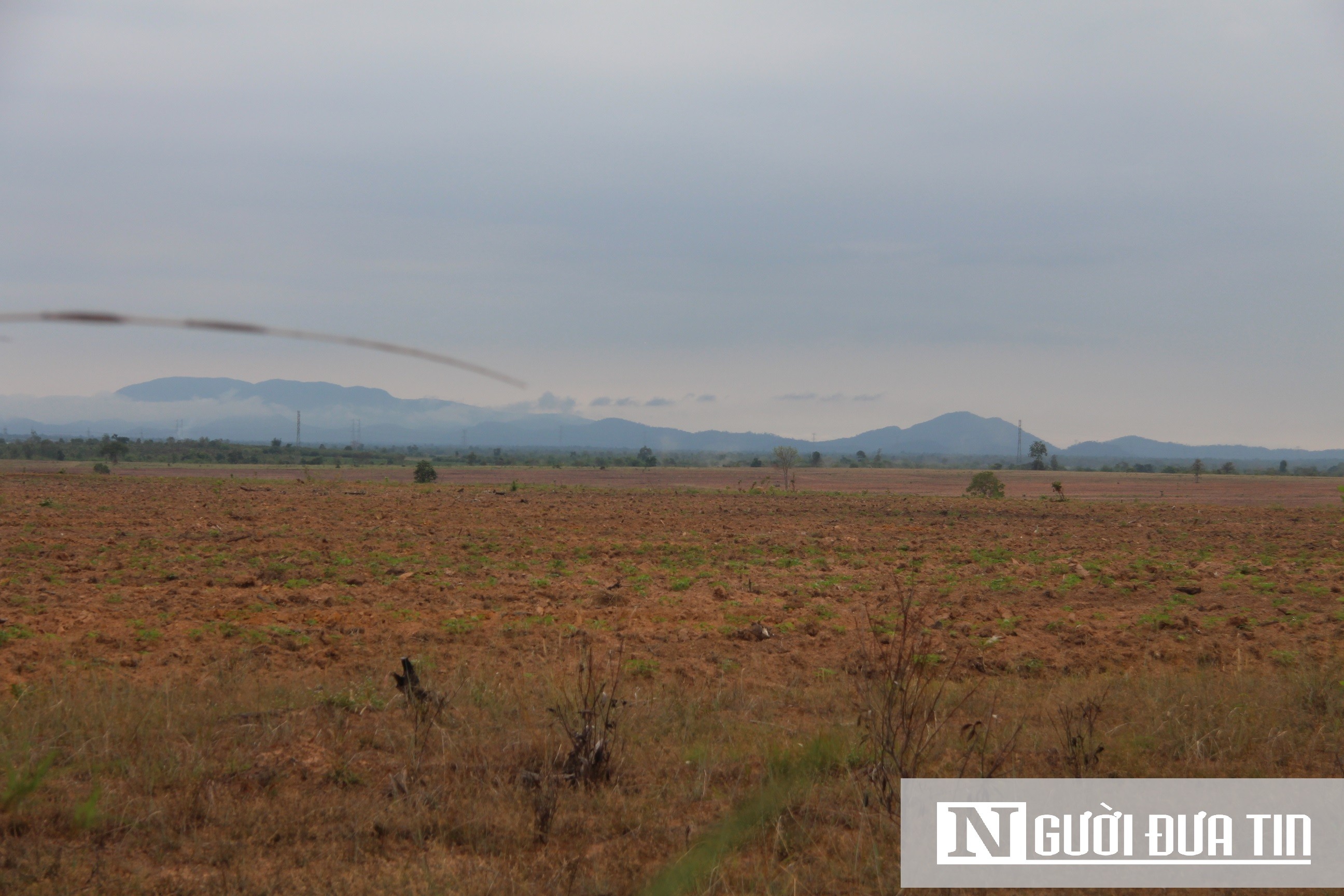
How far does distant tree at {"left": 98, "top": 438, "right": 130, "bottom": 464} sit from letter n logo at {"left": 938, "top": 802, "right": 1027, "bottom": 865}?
99.4m

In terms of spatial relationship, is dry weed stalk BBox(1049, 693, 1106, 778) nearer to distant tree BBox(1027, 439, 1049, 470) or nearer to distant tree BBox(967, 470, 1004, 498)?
distant tree BBox(967, 470, 1004, 498)

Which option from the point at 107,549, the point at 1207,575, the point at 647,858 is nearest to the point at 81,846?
the point at 647,858

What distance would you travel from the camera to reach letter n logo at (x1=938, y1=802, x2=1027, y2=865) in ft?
16.6

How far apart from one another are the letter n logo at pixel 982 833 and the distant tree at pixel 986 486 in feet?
163

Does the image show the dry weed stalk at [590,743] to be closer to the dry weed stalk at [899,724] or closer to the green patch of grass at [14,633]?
the dry weed stalk at [899,724]

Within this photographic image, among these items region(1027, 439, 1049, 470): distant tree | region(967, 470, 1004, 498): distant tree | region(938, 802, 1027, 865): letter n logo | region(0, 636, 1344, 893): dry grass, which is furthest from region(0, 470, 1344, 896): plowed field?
region(1027, 439, 1049, 470): distant tree

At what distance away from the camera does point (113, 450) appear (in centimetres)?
8788

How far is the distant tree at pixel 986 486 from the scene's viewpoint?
2094 inches

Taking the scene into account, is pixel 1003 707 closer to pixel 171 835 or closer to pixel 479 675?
pixel 479 675

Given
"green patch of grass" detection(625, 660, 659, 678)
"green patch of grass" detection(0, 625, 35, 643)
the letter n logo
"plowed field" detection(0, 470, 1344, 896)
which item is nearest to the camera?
"plowed field" detection(0, 470, 1344, 896)

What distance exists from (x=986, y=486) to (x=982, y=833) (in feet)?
171

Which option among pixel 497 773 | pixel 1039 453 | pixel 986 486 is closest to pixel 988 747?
pixel 497 773

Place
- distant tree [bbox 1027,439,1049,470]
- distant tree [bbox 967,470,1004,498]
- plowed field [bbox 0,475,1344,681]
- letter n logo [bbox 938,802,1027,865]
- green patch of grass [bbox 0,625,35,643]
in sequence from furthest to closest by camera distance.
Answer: distant tree [bbox 1027,439,1049,470]
distant tree [bbox 967,470,1004,498]
plowed field [bbox 0,475,1344,681]
green patch of grass [bbox 0,625,35,643]
letter n logo [bbox 938,802,1027,865]

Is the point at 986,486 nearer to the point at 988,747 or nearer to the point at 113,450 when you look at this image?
the point at 988,747
